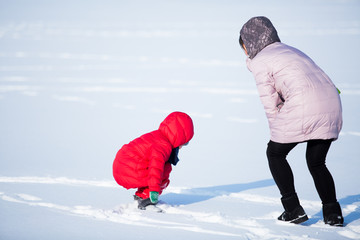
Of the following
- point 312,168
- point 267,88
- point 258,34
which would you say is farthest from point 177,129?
point 312,168

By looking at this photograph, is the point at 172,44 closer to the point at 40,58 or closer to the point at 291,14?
the point at 40,58

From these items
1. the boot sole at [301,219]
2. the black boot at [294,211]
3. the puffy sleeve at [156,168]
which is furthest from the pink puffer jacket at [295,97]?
the puffy sleeve at [156,168]

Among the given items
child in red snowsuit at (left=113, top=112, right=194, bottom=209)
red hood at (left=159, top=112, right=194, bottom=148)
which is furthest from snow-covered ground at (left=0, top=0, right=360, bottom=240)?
red hood at (left=159, top=112, right=194, bottom=148)

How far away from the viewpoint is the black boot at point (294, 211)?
366cm

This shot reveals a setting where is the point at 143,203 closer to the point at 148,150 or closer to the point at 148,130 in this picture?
the point at 148,150

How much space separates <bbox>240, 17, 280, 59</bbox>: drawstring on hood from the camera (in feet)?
12.1

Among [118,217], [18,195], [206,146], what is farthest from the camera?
[206,146]

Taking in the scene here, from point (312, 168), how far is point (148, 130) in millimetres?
3960

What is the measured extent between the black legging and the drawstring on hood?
67 cm

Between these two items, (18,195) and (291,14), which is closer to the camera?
(18,195)

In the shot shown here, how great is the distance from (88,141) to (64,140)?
305 millimetres

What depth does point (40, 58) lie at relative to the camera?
14.8 metres

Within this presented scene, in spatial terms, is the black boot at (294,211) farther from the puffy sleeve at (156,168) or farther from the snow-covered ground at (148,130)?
the puffy sleeve at (156,168)

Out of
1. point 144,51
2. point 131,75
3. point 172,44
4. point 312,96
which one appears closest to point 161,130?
point 312,96
